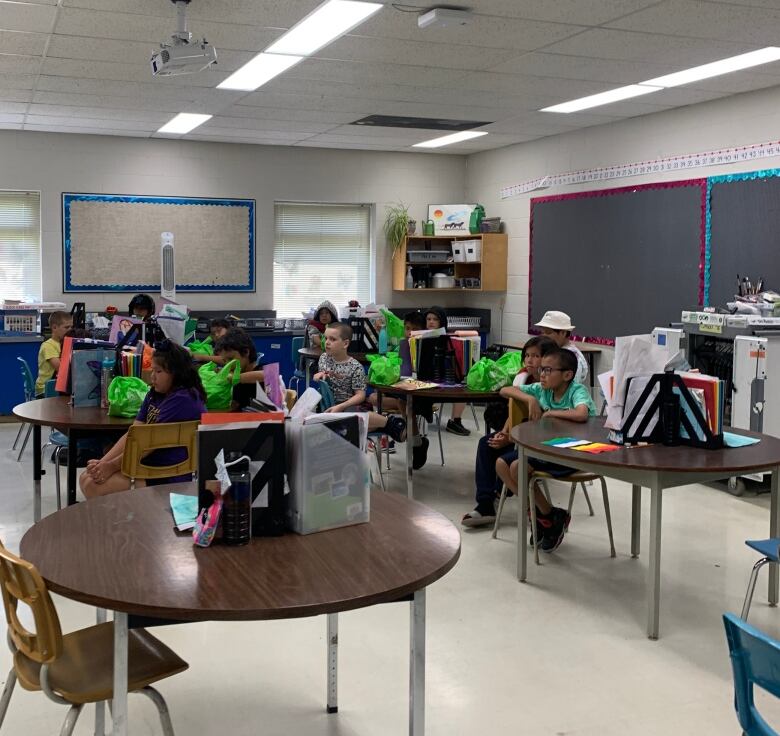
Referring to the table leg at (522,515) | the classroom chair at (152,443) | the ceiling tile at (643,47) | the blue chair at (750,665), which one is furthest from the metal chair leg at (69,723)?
the ceiling tile at (643,47)

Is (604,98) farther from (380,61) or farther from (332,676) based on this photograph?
(332,676)

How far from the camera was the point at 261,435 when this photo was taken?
2.43 metres

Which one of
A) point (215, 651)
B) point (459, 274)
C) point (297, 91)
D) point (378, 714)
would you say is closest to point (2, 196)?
point (297, 91)

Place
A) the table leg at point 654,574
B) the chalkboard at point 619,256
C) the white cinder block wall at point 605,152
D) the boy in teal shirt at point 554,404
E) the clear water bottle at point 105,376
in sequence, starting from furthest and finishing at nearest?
1. the chalkboard at point 619,256
2. the white cinder block wall at point 605,152
3. the clear water bottle at point 105,376
4. the boy in teal shirt at point 554,404
5. the table leg at point 654,574

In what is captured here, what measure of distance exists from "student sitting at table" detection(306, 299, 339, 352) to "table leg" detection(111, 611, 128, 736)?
5740mm

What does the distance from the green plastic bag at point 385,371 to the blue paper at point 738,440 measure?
2.37 meters

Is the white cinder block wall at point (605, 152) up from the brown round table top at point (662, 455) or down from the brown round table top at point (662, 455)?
up

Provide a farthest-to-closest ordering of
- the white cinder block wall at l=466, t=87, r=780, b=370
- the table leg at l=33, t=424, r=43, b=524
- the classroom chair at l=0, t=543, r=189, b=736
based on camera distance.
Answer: the white cinder block wall at l=466, t=87, r=780, b=370 < the table leg at l=33, t=424, r=43, b=524 < the classroom chair at l=0, t=543, r=189, b=736

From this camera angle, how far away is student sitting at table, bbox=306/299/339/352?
25.8 feet

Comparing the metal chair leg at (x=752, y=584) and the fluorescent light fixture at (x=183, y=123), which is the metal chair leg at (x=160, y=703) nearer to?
the metal chair leg at (x=752, y=584)

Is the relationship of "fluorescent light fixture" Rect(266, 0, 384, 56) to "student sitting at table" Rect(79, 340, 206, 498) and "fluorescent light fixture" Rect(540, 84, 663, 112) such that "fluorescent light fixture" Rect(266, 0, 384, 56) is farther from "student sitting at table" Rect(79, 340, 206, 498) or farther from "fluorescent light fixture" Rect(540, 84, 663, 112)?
"fluorescent light fixture" Rect(540, 84, 663, 112)

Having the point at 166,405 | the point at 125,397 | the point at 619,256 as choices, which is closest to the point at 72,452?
the point at 125,397

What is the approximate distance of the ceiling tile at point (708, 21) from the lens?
14.8 ft

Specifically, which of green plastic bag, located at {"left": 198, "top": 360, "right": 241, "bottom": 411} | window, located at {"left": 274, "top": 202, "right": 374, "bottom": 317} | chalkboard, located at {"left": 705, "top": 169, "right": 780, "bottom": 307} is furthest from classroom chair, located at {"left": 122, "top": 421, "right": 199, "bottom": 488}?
window, located at {"left": 274, "top": 202, "right": 374, "bottom": 317}
